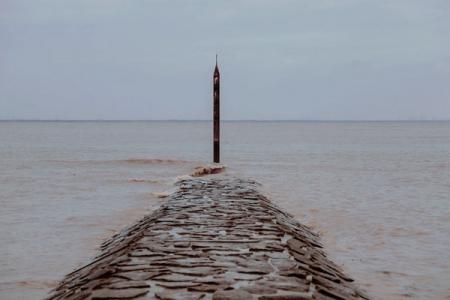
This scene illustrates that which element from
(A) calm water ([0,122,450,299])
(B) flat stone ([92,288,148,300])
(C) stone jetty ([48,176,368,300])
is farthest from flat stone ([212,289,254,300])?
(A) calm water ([0,122,450,299])

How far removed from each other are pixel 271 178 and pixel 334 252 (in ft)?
50.2

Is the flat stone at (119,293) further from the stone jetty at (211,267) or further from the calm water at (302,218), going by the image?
the calm water at (302,218)

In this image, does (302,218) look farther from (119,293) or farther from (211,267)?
(119,293)

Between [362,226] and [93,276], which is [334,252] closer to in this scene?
[362,226]

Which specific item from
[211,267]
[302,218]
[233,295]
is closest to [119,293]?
[233,295]

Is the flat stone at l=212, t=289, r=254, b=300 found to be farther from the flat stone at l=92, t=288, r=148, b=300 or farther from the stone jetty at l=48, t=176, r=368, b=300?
the flat stone at l=92, t=288, r=148, b=300

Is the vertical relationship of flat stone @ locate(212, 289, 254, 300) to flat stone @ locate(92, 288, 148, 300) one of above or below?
above

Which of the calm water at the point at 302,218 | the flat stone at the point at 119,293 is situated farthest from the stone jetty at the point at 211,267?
the calm water at the point at 302,218

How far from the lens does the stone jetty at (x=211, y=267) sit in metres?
5.06

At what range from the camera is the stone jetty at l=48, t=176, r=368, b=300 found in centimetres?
506

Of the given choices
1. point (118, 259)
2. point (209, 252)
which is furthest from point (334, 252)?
point (118, 259)

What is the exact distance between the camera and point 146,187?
21406mm

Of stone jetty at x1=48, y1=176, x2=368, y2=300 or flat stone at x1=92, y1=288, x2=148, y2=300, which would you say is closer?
flat stone at x1=92, y1=288, x2=148, y2=300

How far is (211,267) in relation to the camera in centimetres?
591
